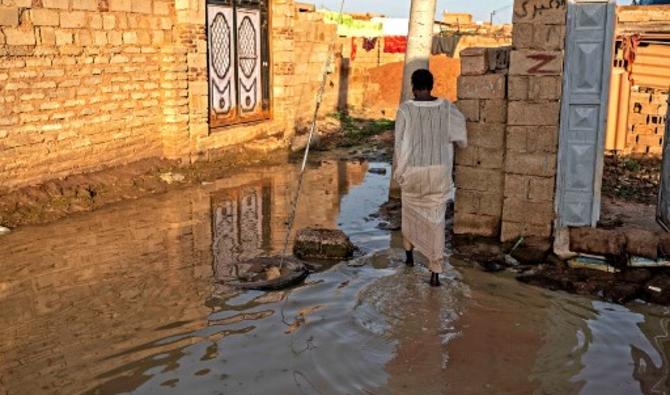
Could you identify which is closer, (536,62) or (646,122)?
(536,62)

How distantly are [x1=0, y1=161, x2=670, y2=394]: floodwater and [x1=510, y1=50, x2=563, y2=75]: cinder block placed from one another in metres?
1.89

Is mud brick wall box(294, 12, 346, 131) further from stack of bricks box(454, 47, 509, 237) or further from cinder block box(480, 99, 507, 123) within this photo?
cinder block box(480, 99, 507, 123)

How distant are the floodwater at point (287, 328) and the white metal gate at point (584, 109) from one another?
98cm

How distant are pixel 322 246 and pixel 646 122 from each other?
7.20 m

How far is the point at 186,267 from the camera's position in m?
6.21

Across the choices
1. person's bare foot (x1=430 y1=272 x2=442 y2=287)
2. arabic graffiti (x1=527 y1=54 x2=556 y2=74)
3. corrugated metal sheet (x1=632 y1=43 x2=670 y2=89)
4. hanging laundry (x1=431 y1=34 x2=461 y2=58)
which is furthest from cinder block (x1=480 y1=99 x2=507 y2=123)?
hanging laundry (x1=431 y1=34 x2=461 y2=58)

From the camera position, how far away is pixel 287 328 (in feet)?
15.8

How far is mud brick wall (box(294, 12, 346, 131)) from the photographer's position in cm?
1530

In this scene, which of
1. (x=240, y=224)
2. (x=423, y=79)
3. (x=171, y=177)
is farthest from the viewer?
(x=171, y=177)

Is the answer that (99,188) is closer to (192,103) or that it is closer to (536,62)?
(192,103)

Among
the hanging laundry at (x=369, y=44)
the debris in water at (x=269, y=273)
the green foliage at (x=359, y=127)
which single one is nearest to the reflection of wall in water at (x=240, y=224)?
the debris in water at (x=269, y=273)

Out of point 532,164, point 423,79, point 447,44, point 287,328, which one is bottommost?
point 287,328

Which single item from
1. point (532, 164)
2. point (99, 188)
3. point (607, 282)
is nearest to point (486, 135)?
point (532, 164)

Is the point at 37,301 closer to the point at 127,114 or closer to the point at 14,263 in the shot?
the point at 14,263
